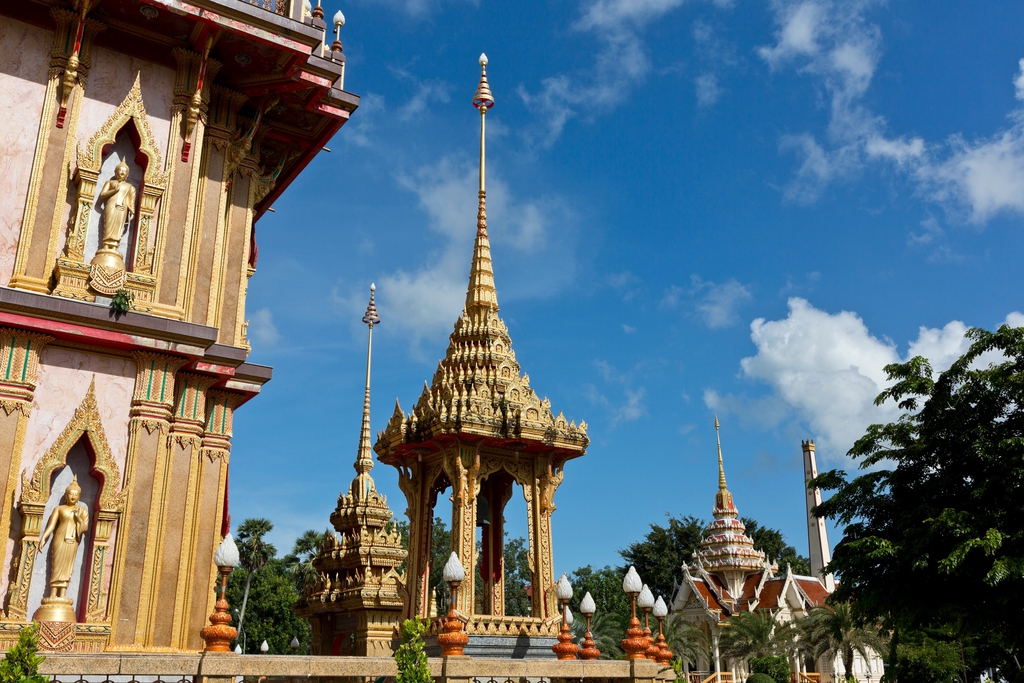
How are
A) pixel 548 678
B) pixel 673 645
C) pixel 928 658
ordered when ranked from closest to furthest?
pixel 548 678 < pixel 928 658 < pixel 673 645

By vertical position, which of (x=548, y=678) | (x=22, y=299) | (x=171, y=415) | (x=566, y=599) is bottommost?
(x=548, y=678)

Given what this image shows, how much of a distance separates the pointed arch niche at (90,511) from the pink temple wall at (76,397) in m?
0.07

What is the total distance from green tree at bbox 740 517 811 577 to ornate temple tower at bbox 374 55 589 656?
2632 inches

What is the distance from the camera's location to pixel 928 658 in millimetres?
32219

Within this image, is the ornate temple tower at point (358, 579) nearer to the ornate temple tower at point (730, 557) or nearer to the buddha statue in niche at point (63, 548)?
the buddha statue in niche at point (63, 548)

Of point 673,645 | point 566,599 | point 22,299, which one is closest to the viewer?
point 22,299

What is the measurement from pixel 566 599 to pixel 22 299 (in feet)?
32.1

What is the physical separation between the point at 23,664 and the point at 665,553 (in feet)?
222

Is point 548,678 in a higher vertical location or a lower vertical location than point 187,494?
lower

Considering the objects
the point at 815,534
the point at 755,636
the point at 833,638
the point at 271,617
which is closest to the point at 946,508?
the point at 833,638

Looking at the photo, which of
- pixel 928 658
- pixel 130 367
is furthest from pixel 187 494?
pixel 928 658

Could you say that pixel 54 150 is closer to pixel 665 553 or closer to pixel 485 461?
pixel 485 461

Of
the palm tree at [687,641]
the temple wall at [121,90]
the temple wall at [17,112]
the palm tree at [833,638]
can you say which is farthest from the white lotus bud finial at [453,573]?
the palm tree at [687,641]

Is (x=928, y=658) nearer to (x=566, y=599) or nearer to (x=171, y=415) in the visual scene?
(x=566, y=599)
